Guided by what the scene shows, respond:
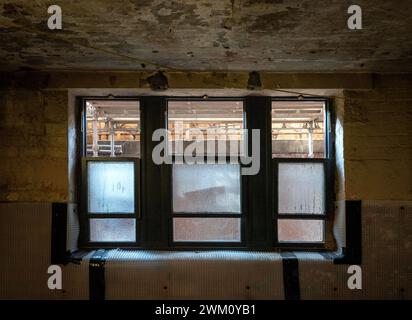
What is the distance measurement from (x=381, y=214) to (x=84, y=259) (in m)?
2.72

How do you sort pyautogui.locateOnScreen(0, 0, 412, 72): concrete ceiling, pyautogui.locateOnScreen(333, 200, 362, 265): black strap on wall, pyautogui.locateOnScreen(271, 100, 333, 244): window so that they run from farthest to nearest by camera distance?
pyautogui.locateOnScreen(271, 100, 333, 244): window, pyautogui.locateOnScreen(333, 200, 362, 265): black strap on wall, pyautogui.locateOnScreen(0, 0, 412, 72): concrete ceiling

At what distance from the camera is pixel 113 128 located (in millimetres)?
3523

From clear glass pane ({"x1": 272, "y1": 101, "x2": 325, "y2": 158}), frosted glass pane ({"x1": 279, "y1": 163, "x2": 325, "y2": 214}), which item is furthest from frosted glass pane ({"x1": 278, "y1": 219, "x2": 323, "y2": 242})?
clear glass pane ({"x1": 272, "y1": 101, "x2": 325, "y2": 158})

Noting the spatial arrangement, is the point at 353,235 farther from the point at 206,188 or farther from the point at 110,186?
the point at 110,186

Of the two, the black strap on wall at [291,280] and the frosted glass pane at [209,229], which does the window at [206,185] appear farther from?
the black strap on wall at [291,280]

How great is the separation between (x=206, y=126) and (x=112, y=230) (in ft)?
4.60

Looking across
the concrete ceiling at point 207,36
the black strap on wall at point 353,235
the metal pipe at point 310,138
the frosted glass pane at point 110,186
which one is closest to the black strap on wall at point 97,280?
the frosted glass pane at point 110,186

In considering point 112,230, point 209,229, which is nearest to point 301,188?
point 209,229

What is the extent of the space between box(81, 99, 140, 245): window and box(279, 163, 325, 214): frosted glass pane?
1435 mm

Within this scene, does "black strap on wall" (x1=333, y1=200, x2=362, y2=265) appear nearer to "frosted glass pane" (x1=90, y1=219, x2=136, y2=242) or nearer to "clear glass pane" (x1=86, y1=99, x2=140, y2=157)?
"frosted glass pane" (x1=90, y1=219, x2=136, y2=242)

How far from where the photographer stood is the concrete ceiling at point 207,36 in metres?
2.03

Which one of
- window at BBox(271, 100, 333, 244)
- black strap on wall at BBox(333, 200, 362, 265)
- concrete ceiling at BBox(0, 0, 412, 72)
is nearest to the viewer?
concrete ceiling at BBox(0, 0, 412, 72)

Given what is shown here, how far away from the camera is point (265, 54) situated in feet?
9.07

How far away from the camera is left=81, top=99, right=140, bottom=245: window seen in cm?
342
